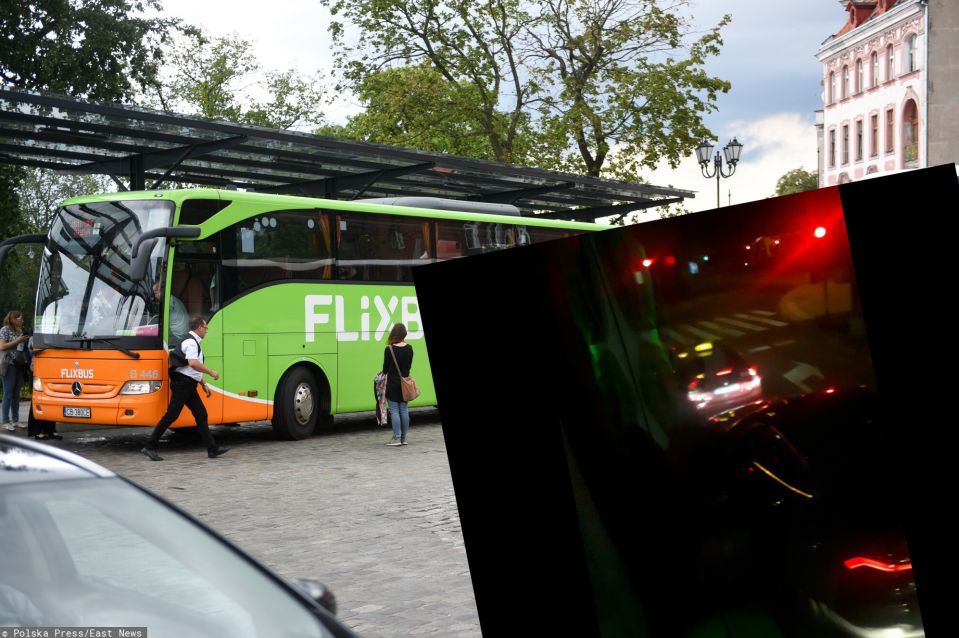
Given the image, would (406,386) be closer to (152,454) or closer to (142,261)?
(152,454)

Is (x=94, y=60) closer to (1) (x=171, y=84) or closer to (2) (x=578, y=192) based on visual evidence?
(2) (x=578, y=192)

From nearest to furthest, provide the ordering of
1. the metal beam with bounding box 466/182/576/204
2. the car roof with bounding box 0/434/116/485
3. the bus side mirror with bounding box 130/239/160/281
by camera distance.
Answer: the car roof with bounding box 0/434/116/485
the bus side mirror with bounding box 130/239/160/281
the metal beam with bounding box 466/182/576/204

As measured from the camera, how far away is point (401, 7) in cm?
3522

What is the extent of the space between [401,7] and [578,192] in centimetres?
1152

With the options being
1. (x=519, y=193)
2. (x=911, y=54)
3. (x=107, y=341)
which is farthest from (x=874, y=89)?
(x=107, y=341)

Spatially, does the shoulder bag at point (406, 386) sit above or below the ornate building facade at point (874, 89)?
below

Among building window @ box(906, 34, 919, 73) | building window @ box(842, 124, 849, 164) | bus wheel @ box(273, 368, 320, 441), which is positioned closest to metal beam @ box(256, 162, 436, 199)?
bus wheel @ box(273, 368, 320, 441)

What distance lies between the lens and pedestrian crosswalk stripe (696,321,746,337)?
2400 mm

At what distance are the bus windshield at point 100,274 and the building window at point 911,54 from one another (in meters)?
59.6

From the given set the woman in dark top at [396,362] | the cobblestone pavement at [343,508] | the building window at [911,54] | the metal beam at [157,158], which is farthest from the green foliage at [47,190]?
the woman in dark top at [396,362]

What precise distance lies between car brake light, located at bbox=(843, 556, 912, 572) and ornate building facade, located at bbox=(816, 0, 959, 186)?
57.2 metres

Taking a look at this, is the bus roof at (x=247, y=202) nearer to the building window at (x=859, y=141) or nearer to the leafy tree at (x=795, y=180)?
the building window at (x=859, y=141)

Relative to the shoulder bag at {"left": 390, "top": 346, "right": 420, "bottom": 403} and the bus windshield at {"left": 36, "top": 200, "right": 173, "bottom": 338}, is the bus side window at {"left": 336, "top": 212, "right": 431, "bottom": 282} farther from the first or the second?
the bus windshield at {"left": 36, "top": 200, "right": 173, "bottom": 338}

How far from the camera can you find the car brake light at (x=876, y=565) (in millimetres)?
2182
